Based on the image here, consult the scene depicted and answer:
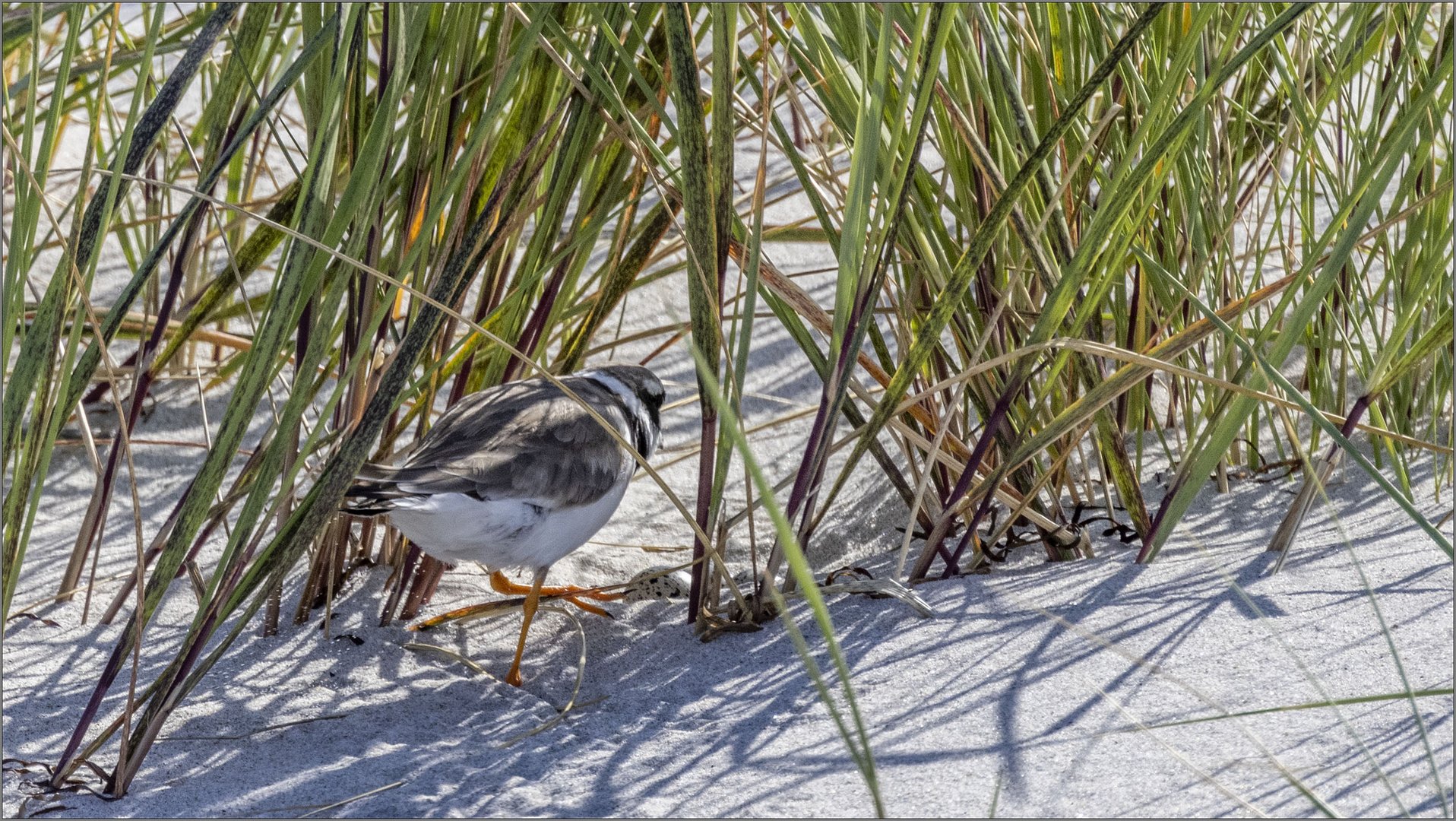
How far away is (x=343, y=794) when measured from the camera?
1.43 meters

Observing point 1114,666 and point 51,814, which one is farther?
point 1114,666

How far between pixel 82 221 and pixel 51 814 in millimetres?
685

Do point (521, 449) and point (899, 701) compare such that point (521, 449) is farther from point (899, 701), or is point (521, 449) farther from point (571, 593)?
point (899, 701)

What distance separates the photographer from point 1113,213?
1586 mm

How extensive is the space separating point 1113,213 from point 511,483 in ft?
3.26

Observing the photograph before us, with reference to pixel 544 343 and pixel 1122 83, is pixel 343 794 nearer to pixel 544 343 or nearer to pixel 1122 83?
pixel 544 343

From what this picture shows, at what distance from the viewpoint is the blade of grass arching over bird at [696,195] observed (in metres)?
1.52

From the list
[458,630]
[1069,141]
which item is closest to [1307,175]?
[1069,141]

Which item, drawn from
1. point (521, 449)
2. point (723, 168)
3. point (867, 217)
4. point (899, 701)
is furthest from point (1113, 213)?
point (521, 449)

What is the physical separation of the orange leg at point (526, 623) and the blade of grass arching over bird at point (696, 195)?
0.38 m

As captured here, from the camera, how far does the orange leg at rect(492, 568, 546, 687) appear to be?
1868 mm

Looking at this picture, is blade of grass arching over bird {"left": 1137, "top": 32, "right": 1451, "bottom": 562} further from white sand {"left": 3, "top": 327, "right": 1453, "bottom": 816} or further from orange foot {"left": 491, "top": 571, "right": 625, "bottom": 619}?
orange foot {"left": 491, "top": 571, "right": 625, "bottom": 619}

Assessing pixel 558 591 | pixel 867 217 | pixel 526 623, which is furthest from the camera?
pixel 558 591

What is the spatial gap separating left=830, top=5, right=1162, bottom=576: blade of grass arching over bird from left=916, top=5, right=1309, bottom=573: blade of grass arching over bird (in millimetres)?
102
